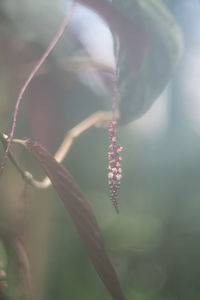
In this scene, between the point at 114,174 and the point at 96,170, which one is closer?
the point at 114,174

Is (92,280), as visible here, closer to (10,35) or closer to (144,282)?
(144,282)

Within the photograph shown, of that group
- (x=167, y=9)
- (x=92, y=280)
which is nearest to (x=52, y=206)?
(x=92, y=280)

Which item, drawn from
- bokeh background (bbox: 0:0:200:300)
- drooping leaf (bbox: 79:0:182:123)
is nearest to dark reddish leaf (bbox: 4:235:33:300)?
bokeh background (bbox: 0:0:200:300)

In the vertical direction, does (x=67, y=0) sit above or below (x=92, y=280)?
above

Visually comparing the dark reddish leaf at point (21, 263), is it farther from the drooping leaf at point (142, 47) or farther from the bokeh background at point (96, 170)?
the drooping leaf at point (142, 47)

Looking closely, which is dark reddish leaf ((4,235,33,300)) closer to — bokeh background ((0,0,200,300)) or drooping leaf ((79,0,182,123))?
bokeh background ((0,0,200,300))

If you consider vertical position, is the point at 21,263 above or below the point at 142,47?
below
